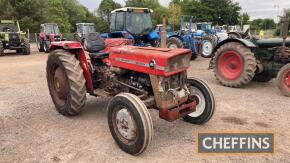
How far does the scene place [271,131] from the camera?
176 inches

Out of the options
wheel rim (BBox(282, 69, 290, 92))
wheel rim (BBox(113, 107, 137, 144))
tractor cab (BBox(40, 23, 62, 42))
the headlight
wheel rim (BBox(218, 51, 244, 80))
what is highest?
tractor cab (BBox(40, 23, 62, 42))

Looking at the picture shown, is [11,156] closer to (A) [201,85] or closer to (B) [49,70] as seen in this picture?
(B) [49,70]

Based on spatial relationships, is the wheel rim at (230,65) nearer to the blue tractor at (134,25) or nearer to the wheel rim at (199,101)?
the wheel rim at (199,101)

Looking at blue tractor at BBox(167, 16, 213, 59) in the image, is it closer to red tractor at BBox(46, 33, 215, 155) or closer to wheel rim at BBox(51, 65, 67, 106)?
red tractor at BBox(46, 33, 215, 155)

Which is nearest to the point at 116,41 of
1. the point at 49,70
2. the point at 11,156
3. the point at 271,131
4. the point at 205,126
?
the point at 49,70

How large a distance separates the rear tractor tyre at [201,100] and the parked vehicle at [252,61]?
9.55ft

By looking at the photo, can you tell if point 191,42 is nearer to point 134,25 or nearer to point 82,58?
point 134,25

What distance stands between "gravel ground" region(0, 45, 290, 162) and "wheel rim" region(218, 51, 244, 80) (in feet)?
1.84

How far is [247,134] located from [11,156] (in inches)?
128

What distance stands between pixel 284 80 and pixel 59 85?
4.84 metres

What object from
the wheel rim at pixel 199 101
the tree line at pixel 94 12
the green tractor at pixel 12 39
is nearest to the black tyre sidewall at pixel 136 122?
the wheel rim at pixel 199 101

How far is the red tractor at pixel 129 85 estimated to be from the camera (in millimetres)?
3672

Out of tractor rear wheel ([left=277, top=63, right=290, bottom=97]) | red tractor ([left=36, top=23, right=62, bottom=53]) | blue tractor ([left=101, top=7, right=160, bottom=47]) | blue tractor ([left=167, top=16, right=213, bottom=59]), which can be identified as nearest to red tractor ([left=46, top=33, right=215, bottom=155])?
tractor rear wheel ([left=277, top=63, right=290, bottom=97])

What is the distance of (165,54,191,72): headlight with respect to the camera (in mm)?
3854
